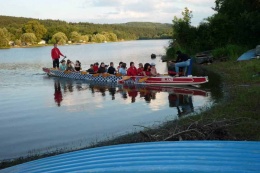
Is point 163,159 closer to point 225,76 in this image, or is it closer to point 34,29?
point 225,76

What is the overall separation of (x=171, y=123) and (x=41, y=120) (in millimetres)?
4453

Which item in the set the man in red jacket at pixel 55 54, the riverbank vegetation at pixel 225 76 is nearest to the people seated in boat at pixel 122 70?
the riverbank vegetation at pixel 225 76

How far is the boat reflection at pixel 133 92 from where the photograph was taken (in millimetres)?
13100

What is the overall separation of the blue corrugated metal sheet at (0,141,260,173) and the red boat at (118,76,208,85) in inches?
467

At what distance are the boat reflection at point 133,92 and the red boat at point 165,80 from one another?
0.30 meters

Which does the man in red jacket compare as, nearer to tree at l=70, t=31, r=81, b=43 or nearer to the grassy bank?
the grassy bank

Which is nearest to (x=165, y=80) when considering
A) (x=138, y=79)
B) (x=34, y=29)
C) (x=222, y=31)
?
(x=138, y=79)

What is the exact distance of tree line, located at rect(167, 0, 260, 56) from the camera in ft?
85.1

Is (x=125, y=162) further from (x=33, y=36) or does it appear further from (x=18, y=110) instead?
(x=33, y=36)

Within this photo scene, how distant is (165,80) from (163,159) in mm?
13380

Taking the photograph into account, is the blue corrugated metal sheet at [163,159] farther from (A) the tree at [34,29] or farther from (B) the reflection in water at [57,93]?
(A) the tree at [34,29]

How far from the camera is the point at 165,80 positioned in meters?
17.2

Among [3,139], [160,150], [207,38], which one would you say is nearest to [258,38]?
[207,38]

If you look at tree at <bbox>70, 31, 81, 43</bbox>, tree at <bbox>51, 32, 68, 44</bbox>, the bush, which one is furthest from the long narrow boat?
tree at <bbox>70, 31, 81, 43</bbox>
